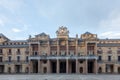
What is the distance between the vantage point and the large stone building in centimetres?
8950

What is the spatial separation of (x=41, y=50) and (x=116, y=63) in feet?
89.5

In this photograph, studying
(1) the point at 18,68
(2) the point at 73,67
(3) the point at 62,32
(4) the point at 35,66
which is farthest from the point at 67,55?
(1) the point at 18,68

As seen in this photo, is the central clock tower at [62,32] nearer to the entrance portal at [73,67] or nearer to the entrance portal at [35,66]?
the entrance portal at [73,67]

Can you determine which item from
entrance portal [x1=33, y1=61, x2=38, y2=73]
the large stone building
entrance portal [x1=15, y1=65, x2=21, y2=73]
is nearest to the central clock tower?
the large stone building

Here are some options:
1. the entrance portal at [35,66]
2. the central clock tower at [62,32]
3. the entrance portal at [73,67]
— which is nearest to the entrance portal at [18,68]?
the entrance portal at [35,66]

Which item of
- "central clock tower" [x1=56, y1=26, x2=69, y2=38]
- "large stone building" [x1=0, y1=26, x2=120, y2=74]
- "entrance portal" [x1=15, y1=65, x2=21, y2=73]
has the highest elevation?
"central clock tower" [x1=56, y1=26, x2=69, y2=38]

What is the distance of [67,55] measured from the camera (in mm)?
89500

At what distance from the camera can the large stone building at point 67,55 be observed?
89.5m

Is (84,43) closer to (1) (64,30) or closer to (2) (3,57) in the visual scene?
(1) (64,30)

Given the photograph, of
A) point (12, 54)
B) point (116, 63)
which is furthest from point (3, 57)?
point (116, 63)

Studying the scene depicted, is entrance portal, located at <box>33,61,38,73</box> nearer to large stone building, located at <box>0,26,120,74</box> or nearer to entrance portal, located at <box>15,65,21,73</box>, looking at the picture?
large stone building, located at <box>0,26,120,74</box>

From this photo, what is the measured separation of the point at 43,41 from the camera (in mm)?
92562

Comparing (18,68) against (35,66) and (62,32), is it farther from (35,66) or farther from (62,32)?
(62,32)

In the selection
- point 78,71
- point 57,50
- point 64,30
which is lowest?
point 78,71
